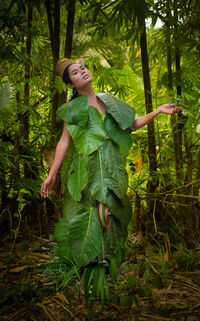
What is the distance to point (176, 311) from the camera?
1.02 metres

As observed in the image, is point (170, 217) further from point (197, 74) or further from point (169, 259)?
point (197, 74)

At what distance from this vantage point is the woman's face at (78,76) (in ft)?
4.23

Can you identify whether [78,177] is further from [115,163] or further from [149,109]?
[149,109]

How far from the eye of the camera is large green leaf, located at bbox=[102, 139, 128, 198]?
1278mm

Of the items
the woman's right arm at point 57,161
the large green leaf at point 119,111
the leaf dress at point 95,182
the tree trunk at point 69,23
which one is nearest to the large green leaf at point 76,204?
the leaf dress at point 95,182

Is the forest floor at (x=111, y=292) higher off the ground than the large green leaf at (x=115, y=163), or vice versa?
the large green leaf at (x=115, y=163)

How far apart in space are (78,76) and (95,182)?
50 centimetres

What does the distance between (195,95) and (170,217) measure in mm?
860

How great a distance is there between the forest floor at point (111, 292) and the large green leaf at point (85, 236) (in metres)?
0.15

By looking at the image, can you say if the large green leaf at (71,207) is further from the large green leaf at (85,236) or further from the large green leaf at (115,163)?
the large green leaf at (115,163)

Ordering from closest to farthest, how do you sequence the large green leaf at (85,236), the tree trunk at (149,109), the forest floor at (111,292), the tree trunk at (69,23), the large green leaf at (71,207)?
the forest floor at (111,292) → the large green leaf at (85,236) → the large green leaf at (71,207) → the tree trunk at (69,23) → the tree trunk at (149,109)

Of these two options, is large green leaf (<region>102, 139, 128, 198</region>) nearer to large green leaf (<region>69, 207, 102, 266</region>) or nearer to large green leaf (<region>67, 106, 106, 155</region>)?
large green leaf (<region>67, 106, 106, 155</region>)

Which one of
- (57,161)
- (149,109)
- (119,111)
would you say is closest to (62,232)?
(57,161)

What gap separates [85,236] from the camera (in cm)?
126
